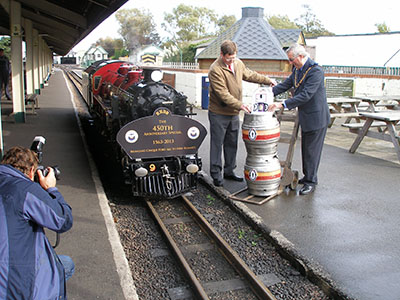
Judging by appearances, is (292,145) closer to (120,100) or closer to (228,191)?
(228,191)

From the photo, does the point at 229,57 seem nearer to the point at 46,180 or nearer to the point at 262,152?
the point at 262,152

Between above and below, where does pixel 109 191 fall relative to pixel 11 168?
below

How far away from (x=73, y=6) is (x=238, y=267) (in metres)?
11.7

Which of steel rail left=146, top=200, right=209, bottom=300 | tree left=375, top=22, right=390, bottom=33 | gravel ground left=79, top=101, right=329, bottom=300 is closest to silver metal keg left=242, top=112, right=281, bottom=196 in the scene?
gravel ground left=79, top=101, right=329, bottom=300

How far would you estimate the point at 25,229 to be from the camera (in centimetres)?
246

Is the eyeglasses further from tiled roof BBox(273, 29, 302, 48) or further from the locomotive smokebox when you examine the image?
tiled roof BBox(273, 29, 302, 48)

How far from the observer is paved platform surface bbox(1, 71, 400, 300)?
391cm

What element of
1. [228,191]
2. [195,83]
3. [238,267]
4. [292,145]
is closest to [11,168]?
[238,267]

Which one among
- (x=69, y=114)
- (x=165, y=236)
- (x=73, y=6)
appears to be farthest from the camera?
(x=69, y=114)

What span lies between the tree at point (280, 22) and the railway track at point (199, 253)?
280 ft

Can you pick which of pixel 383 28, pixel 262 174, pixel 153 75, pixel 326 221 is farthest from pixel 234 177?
pixel 383 28

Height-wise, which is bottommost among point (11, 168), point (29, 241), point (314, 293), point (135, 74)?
point (314, 293)

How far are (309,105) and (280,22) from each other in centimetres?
8694

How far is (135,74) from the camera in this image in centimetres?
800
